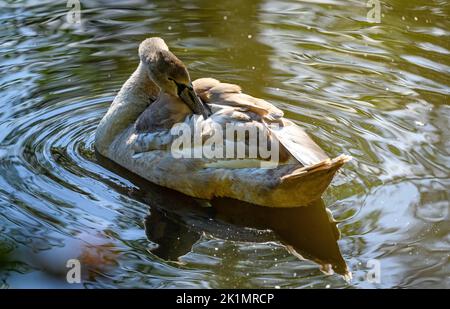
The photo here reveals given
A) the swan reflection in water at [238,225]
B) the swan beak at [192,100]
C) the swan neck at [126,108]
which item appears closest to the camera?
the swan reflection in water at [238,225]

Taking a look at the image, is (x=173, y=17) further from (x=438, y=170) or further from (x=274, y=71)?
(x=438, y=170)

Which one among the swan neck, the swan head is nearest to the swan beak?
the swan head

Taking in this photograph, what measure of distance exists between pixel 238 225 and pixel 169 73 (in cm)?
168

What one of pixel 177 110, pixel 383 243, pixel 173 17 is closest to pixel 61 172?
pixel 177 110

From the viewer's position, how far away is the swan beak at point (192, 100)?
272 inches

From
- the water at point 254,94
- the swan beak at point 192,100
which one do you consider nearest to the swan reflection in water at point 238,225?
the water at point 254,94

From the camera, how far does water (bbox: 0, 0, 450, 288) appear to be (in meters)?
5.70

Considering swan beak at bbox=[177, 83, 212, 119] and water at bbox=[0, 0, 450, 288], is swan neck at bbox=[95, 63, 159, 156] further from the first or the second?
swan beak at bbox=[177, 83, 212, 119]

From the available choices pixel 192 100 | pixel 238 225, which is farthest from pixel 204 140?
pixel 238 225

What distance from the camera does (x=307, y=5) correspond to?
35.2ft

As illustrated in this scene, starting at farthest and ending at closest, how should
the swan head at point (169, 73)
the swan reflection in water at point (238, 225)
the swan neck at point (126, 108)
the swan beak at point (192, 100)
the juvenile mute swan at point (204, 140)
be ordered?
the swan neck at point (126, 108) → the swan head at point (169, 73) → the swan beak at point (192, 100) → the juvenile mute swan at point (204, 140) → the swan reflection in water at point (238, 225)

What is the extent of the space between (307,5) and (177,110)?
4.15 m

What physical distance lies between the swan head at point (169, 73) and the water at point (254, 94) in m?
0.77

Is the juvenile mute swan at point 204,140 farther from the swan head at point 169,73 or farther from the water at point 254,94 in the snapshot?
the water at point 254,94
